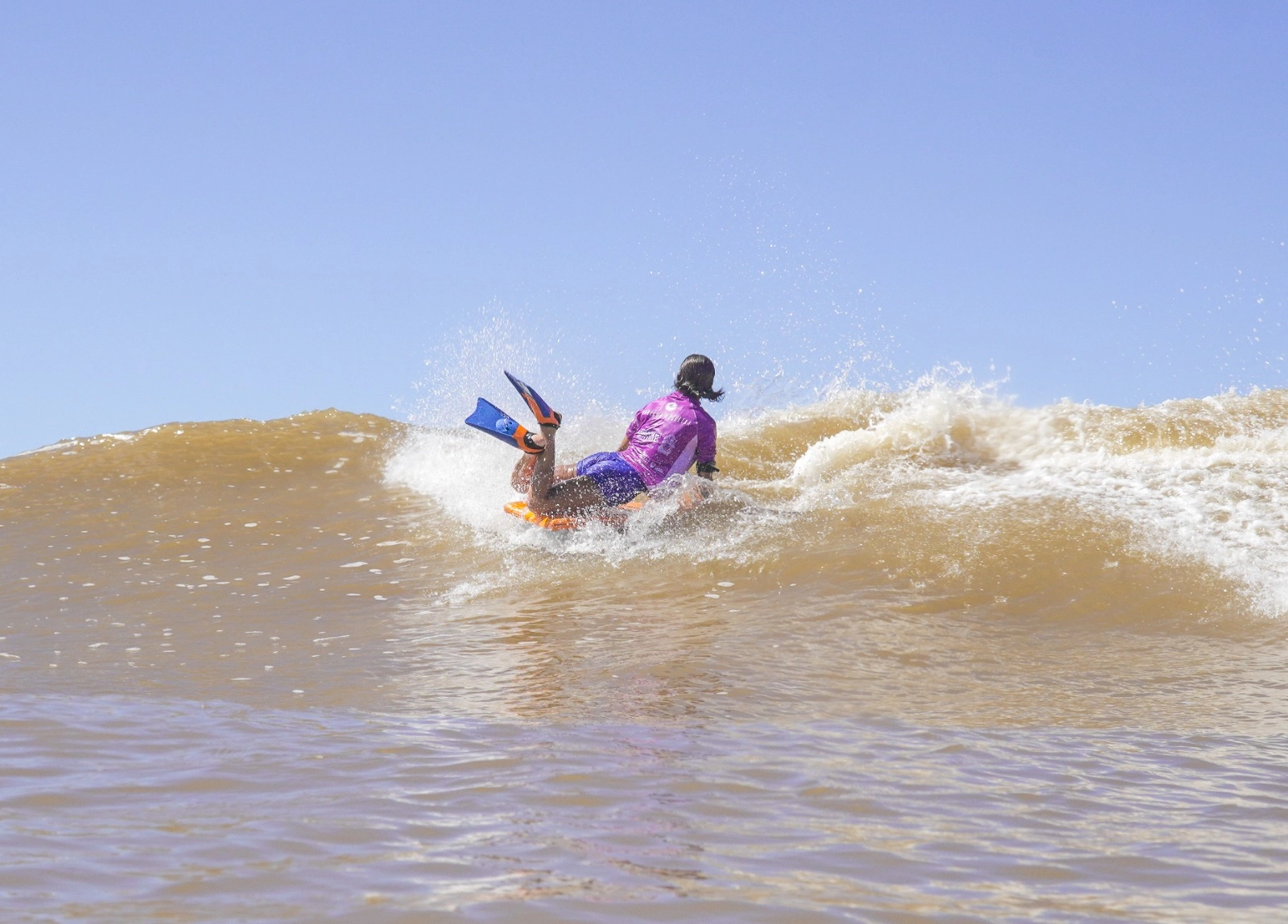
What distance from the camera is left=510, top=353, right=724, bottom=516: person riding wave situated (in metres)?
8.48

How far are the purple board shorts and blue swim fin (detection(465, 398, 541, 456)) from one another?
54 centimetres

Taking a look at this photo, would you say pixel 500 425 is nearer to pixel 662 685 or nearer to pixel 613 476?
pixel 613 476

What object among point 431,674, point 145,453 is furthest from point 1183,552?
point 145,453

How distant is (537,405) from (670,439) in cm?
114

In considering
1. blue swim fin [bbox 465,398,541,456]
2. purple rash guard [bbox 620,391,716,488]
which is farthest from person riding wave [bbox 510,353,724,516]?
blue swim fin [bbox 465,398,541,456]

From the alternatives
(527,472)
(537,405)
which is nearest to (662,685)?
(537,405)

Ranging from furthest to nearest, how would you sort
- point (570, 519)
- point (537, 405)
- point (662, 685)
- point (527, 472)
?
point (527, 472) < point (570, 519) < point (537, 405) < point (662, 685)

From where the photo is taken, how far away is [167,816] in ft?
10.2

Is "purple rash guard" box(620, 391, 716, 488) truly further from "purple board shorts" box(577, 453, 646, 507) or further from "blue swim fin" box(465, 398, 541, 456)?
"blue swim fin" box(465, 398, 541, 456)

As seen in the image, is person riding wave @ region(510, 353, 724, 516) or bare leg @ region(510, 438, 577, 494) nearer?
person riding wave @ region(510, 353, 724, 516)

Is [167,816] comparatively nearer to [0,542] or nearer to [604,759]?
[604,759]

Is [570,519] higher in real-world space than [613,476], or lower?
lower

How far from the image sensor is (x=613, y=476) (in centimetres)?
856

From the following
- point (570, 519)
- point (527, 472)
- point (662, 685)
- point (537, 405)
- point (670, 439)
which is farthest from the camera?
point (527, 472)
